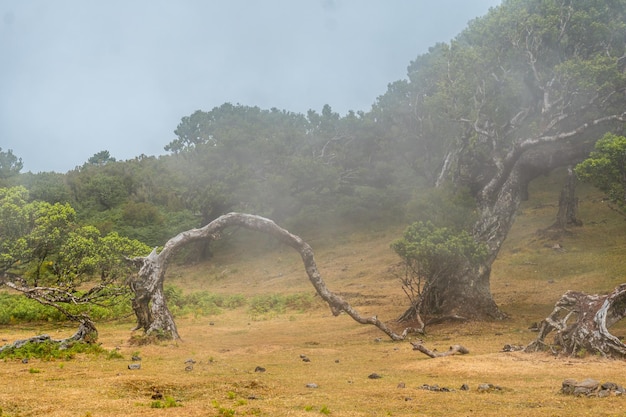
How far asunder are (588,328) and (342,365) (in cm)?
643

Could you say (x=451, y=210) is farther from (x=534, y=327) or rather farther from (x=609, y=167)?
(x=609, y=167)

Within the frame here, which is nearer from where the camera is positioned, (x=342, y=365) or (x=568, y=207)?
(x=342, y=365)

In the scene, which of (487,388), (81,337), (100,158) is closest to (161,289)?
(81,337)

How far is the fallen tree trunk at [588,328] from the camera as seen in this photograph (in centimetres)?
1338

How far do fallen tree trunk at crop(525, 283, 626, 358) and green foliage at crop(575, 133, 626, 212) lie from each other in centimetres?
663

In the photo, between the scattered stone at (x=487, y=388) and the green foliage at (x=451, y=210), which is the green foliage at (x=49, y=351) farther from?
the green foliage at (x=451, y=210)

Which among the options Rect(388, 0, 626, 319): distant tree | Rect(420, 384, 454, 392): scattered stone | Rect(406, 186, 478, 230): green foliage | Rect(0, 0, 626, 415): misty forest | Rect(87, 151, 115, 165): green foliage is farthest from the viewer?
Rect(87, 151, 115, 165): green foliage

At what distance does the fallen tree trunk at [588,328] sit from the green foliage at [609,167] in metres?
6.63

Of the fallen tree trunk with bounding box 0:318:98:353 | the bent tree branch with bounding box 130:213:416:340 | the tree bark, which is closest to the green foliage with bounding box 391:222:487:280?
the bent tree branch with bounding box 130:213:416:340

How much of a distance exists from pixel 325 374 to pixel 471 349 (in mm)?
5892

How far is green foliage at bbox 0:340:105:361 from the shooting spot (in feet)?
46.8

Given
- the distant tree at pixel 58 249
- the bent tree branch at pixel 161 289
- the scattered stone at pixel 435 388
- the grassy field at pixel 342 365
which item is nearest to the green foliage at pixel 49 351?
the grassy field at pixel 342 365

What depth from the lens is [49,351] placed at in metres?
14.7

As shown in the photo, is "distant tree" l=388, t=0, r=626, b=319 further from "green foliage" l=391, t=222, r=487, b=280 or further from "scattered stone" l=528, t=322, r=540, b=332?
"scattered stone" l=528, t=322, r=540, b=332
